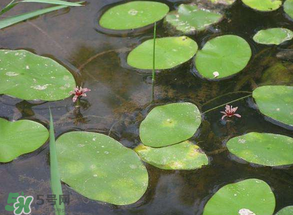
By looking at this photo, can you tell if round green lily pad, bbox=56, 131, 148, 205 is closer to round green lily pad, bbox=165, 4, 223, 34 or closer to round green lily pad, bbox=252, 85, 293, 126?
round green lily pad, bbox=252, 85, 293, 126

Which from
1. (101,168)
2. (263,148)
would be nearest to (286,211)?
(263,148)

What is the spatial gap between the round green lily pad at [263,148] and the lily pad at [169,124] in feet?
0.49

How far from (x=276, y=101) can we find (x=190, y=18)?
0.58 m

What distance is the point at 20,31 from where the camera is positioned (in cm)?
201

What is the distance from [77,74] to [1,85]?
0.96 feet

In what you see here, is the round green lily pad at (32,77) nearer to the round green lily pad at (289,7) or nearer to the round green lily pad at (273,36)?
the round green lily pad at (273,36)

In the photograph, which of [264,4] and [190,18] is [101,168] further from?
[264,4]

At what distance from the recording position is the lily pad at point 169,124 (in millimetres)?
1567

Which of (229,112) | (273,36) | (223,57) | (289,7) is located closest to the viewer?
(229,112)

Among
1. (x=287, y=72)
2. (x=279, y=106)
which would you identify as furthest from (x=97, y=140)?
(x=287, y=72)

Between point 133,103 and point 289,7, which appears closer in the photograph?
point 133,103

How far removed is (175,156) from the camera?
1.52 metres

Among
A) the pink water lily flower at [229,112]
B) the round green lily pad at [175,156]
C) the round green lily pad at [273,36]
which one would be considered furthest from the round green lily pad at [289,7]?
the round green lily pad at [175,156]

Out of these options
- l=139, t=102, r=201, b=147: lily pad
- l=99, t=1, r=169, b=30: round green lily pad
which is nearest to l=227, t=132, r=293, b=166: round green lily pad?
l=139, t=102, r=201, b=147: lily pad
